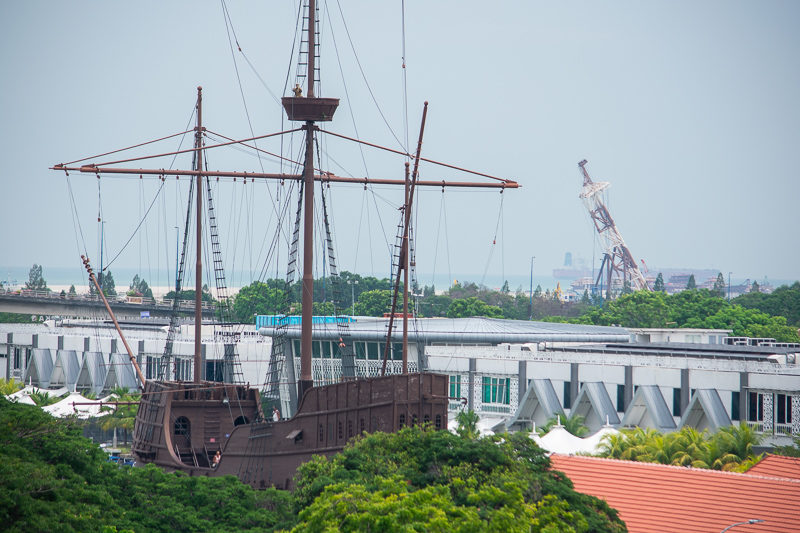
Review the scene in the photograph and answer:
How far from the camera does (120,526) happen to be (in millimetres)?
24344

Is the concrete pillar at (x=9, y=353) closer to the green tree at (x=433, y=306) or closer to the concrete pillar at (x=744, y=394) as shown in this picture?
the green tree at (x=433, y=306)

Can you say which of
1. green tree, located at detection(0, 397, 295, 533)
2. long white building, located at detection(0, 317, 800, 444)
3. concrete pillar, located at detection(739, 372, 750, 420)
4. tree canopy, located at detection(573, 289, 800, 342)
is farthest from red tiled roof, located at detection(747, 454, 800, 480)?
tree canopy, located at detection(573, 289, 800, 342)

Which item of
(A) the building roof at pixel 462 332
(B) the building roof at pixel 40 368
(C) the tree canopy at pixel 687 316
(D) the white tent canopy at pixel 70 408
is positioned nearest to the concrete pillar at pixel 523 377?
(A) the building roof at pixel 462 332

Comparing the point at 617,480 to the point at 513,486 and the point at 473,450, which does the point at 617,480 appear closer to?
the point at 473,450

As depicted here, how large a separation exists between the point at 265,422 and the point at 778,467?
642 inches

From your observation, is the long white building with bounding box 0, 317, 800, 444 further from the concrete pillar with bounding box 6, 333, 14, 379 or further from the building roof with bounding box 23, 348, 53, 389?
the concrete pillar with bounding box 6, 333, 14, 379

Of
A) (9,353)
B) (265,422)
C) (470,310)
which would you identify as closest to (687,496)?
(265,422)

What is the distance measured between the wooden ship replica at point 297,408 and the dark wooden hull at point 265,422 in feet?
0.11

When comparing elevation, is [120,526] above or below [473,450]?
below

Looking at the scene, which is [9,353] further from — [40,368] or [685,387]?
[685,387]

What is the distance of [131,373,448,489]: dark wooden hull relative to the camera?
2995cm

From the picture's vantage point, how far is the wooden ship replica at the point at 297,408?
30.2 metres

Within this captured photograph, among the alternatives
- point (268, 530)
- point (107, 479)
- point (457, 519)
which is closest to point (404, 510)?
point (457, 519)

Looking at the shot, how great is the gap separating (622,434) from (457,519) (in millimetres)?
26327
